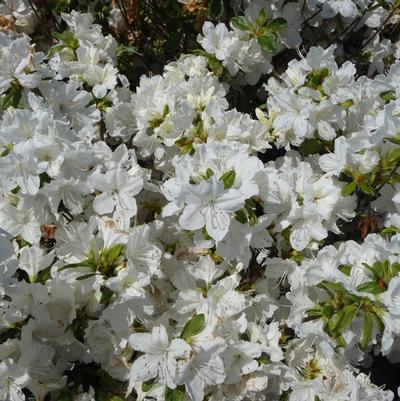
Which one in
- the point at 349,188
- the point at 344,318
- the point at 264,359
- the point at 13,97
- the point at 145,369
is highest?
the point at 13,97

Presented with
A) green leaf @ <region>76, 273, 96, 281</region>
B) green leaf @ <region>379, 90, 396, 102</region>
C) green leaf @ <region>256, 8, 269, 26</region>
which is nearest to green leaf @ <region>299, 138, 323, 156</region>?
green leaf @ <region>379, 90, 396, 102</region>

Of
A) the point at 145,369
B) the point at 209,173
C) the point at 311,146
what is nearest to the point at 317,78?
the point at 311,146

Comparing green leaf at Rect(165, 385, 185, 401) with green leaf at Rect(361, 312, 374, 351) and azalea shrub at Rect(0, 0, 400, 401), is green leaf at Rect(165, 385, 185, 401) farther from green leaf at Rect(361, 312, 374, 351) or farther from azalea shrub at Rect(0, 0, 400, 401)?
green leaf at Rect(361, 312, 374, 351)

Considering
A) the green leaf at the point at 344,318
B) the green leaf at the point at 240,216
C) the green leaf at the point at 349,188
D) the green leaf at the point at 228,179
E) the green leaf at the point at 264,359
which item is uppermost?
the green leaf at the point at 228,179

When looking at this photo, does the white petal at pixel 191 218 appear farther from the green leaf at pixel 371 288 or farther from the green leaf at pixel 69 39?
the green leaf at pixel 69 39

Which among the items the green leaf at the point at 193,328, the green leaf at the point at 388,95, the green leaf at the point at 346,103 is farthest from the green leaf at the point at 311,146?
the green leaf at the point at 193,328

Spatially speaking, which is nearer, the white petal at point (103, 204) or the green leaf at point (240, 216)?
the green leaf at point (240, 216)

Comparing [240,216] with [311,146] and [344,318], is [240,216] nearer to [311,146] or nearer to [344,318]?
[344,318]

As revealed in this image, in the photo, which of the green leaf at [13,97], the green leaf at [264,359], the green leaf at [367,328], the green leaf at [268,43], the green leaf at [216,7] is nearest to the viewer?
the green leaf at [367,328]
